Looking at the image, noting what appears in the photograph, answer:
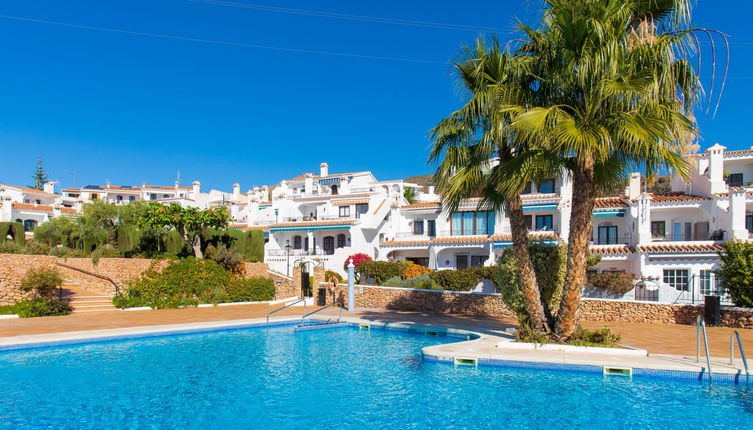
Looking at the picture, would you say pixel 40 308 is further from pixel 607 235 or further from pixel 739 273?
pixel 607 235

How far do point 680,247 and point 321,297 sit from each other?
19645mm

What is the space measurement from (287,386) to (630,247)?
83.6 feet

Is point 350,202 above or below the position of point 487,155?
above

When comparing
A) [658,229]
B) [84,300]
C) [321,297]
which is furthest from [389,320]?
[658,229]

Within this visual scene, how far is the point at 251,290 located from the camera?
102 ft

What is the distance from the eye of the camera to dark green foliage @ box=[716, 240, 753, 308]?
751 inches

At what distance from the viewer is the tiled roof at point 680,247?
93.6ft

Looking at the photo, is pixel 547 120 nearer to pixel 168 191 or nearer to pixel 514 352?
pixel 514 352

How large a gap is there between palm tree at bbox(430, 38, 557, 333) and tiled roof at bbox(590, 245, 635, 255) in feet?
59.8

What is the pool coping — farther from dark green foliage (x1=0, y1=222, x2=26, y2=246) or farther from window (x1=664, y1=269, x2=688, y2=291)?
dark green foliage (x1=0, y1=222, x2=26, y2=246)

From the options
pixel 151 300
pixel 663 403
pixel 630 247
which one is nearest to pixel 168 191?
pixel 151 300

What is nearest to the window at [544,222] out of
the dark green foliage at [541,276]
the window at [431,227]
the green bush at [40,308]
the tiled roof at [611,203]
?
the tiled roof at [611,203]

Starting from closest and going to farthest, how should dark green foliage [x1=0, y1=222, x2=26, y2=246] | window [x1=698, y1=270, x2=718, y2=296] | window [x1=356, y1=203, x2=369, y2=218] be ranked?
window [x1=698, y1=270, x2=718, y2=296]
dark green foliage [x1=0, y1=222, x2=26, y2=246]
window [x1=356, y1=203, x2=369, y2=218]

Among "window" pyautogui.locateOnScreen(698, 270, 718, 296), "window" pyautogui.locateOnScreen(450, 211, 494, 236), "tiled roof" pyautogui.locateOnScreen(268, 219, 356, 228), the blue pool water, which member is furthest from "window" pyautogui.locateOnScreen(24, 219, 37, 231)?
"window" pyautogui.locateOnScreen(698, 270, 718, 296)
